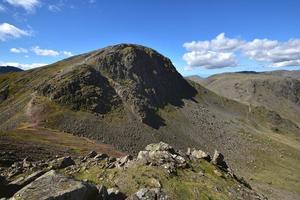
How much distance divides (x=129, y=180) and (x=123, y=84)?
104090 mm

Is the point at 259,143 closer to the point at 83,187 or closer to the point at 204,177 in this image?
the point at 204,177

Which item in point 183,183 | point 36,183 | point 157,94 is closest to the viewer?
point 36,183

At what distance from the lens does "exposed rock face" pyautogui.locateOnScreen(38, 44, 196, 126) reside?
4402 inches

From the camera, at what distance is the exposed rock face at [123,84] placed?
11181 cm

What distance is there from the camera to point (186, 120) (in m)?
133

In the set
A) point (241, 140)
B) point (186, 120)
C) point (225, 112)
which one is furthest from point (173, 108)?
point (225, 112)

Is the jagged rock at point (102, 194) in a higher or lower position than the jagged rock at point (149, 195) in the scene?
higher

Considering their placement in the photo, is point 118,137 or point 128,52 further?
point 128,52

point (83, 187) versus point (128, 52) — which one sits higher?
point (128, 52)

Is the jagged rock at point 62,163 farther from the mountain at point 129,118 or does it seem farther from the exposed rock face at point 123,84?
the exposed rock face at point 123,84

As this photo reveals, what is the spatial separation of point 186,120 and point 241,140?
2321cm

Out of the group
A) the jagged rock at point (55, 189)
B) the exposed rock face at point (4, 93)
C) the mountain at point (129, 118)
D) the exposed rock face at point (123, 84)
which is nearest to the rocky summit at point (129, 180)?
the jagged rock at point (55, 189)

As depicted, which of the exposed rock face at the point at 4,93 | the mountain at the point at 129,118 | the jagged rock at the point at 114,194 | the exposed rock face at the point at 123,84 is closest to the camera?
the jagged rock at the point at 114,194

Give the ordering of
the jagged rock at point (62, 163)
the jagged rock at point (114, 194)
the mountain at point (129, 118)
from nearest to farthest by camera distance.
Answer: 1. the jagged rock at point (114, 194)
2. the jagged rock at point (62, 163)
3. the mountain at point (129, 118)
